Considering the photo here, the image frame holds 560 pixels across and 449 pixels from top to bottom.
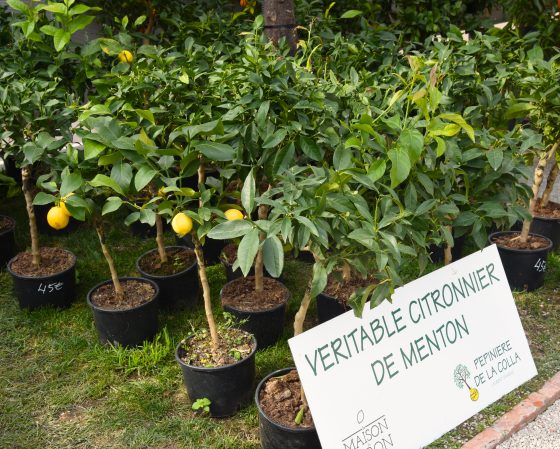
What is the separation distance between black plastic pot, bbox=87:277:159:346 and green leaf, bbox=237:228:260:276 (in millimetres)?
1242

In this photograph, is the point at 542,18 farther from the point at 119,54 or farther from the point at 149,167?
the point at 149,167

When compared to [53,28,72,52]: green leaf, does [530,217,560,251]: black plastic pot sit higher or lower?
lower

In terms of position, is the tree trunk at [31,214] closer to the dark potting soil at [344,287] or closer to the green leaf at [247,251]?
the dark potting soil at [344,287]

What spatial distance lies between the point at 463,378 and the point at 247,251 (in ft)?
3.79

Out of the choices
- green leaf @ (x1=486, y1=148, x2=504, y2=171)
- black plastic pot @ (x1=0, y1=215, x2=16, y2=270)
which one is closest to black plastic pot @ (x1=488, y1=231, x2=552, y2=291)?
green leaf @ (x1=486, y1=148, x2=504, y2=171)

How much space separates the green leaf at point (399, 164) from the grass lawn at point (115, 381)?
1054 mm

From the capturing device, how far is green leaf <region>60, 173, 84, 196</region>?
7.16ft

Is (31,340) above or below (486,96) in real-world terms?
below

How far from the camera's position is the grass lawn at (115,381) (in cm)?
238

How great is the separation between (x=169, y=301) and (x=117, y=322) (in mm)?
389

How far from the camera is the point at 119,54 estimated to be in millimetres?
3125

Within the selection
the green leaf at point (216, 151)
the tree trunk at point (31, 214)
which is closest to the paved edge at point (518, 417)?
the green leaf at point (216, 151)

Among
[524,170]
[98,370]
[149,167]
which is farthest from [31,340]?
[524,170]

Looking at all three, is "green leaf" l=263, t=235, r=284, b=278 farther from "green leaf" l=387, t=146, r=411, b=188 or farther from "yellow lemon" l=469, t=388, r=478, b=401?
"yellow lemon" l=469, t=388, r=478, b=401
